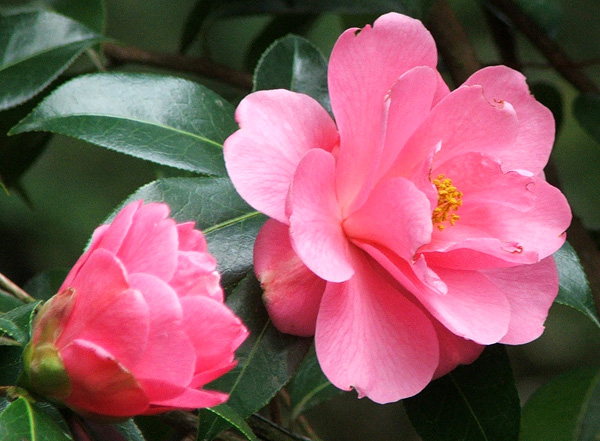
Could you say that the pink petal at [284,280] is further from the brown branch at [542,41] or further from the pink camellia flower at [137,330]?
the brown branch at [542,41]

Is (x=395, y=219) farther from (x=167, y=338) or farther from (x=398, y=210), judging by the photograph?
(x=167, y=338)

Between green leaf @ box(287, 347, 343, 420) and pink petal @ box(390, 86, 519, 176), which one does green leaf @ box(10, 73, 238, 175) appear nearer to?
pink petal @ box(390, 86, 519, 176)

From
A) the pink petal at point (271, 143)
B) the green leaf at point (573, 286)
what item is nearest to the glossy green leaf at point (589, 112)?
the green leaf at point (573, 286)

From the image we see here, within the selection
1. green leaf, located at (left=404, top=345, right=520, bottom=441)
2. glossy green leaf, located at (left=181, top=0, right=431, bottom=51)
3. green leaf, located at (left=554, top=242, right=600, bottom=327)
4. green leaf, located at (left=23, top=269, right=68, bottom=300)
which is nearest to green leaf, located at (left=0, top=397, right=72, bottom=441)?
green leaf, located at (left=404, top=345, right=520, bottom=441)

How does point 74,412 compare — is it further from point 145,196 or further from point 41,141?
point 41,141

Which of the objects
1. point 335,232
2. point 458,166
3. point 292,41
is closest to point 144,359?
point 335,232
